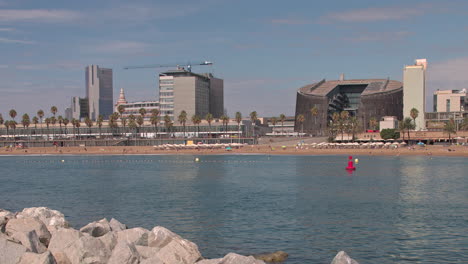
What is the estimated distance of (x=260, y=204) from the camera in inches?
1629

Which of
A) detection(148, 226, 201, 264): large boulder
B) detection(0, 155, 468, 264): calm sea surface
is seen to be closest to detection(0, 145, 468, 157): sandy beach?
detection(0, 155, 468, 264): calm sea surface

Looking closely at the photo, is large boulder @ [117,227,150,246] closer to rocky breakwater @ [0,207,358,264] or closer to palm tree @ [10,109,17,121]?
rocky breakwater @ [0,207,358,264]

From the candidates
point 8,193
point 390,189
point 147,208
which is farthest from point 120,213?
point 390,189

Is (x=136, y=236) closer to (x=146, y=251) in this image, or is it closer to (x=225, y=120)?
(x=146, y=251)

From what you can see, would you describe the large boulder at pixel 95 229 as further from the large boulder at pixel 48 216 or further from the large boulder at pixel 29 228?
the large boulder at pixel 48 216

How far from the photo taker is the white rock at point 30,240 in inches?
768

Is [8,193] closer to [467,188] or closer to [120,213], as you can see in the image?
[120,213]

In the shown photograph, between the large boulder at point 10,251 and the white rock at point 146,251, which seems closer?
the large boulder at point 10,251

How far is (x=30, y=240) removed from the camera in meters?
19.8

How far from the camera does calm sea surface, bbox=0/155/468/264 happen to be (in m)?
26.1

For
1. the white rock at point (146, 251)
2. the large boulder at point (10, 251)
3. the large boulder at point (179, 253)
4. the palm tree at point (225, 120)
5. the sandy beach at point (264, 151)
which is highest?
the palm tree at point (225, 120)

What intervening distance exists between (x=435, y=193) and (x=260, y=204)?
60.2ft

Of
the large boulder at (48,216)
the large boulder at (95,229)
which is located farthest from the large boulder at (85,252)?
the large boulder at (48,216)

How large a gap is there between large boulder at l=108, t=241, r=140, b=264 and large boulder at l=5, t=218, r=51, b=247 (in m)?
5.08
